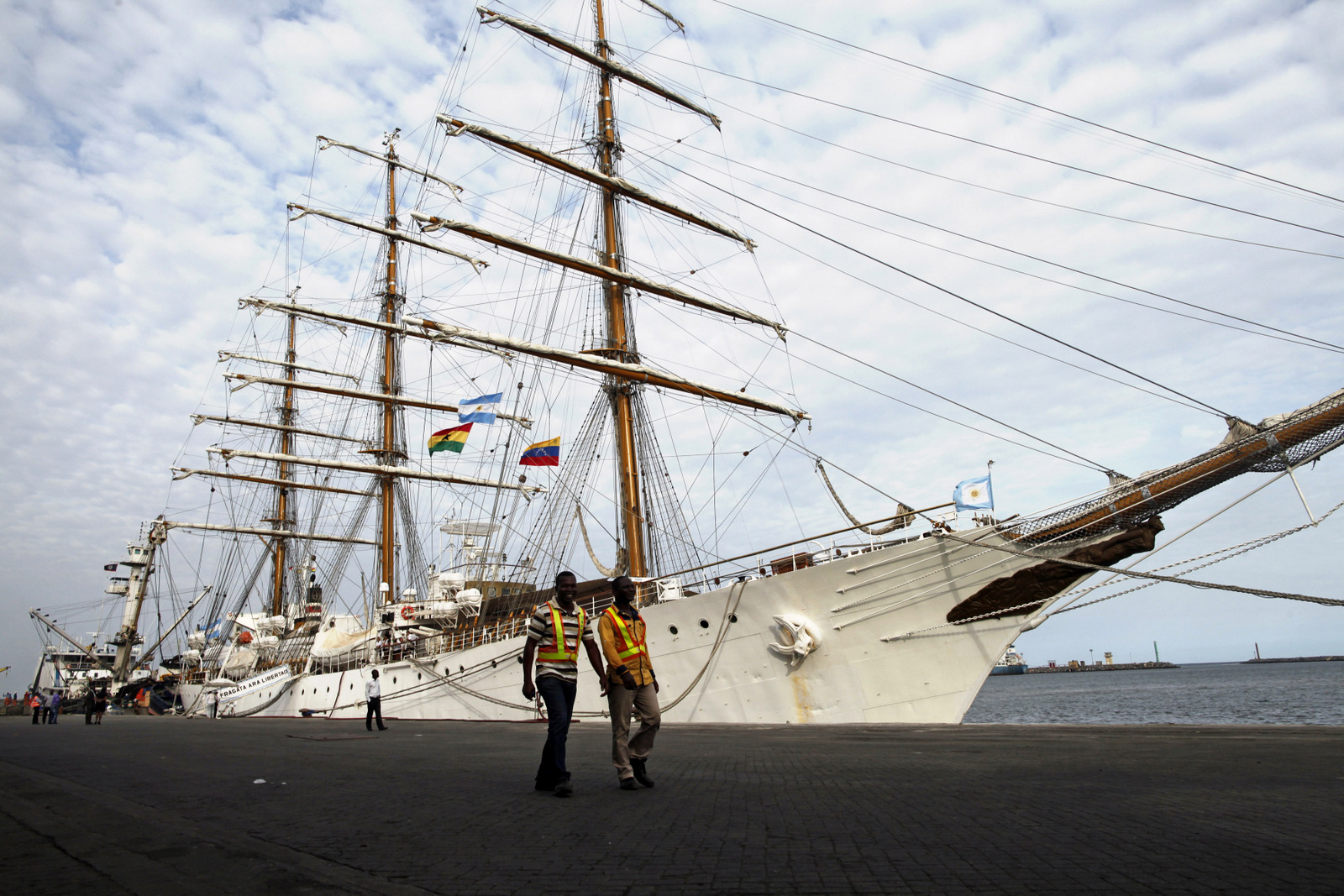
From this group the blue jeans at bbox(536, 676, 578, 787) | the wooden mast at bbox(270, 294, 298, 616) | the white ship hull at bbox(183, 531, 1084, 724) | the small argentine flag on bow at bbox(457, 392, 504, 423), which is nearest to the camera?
the blue jeans at bbox(536, 676, 578, 787)

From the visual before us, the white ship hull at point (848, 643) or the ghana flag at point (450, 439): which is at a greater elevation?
the ghana flag at point (450, 439)

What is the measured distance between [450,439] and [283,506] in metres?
24.4

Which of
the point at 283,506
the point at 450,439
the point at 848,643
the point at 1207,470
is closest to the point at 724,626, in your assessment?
the point at 848,643

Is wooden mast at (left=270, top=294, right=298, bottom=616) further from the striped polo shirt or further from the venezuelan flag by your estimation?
the striped polo shirt

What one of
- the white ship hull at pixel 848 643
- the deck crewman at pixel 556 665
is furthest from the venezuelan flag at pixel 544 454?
the deck crewman at pixel 556 665

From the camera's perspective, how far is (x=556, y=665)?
5746 millimetres

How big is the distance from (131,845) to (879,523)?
1215cm

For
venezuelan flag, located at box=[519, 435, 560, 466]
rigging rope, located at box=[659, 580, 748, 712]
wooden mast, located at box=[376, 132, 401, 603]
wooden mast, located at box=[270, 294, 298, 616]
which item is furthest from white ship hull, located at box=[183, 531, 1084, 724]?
wooden mast, located at box=[270, 294, 298, 616]

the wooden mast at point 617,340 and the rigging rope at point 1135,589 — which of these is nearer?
the rigging rope at point 1135,589

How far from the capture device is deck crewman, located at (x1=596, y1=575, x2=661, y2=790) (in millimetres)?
5605

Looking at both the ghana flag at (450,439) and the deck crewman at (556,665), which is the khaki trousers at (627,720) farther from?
the ghana flag at (450,439)

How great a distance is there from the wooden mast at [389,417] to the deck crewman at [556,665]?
29.9 meters

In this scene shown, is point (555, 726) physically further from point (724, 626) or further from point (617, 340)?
point (617, 340)

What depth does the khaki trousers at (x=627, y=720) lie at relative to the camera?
5648 mm
